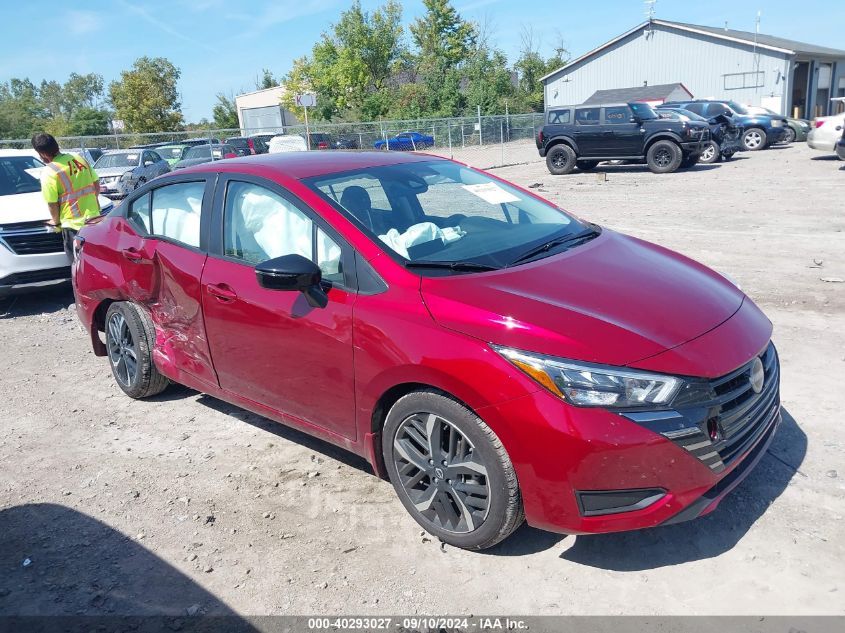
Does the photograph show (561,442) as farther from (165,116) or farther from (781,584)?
(165,116)

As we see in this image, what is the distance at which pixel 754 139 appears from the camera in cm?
2423

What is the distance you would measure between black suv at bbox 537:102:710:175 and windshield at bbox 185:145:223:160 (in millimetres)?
10701

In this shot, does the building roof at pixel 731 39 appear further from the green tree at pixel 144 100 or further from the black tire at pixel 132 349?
the black tire at pixel 132 349

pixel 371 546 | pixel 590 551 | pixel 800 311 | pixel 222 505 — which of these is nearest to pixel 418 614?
pixel 371 546

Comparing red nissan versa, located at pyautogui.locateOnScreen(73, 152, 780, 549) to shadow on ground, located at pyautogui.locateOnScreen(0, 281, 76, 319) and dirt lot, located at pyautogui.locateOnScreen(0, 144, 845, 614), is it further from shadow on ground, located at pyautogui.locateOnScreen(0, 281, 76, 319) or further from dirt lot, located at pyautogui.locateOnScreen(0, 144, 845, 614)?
shadow on ground, located at pyautogui.locateOnScreen(0, 281, 76, 319)

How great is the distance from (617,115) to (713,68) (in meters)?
25.9

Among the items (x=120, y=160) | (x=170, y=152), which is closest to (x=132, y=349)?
(x=120, y=160)

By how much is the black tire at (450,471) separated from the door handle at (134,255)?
231 cm

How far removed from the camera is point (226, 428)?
466cm

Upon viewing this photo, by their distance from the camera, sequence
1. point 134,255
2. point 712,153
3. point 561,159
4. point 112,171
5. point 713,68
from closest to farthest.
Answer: point 134,255, point 712,153, point 561,159, point 112,171, point 713,68

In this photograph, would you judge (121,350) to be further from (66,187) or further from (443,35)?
(443,35)

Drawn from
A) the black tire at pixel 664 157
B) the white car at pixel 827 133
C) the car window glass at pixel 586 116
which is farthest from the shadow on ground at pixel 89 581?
the white car at pixel 827 133

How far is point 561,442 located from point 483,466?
0.40m

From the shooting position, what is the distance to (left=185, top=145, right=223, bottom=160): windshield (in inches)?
917
